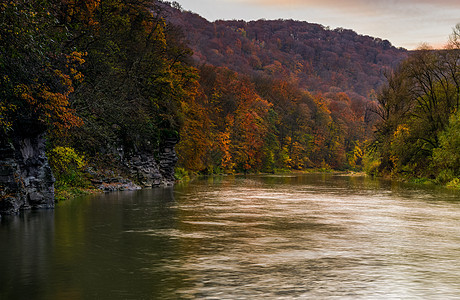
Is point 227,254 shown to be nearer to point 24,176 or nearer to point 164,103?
point 24,176

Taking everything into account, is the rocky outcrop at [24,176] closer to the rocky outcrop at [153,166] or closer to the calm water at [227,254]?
the calm water at [227,254]

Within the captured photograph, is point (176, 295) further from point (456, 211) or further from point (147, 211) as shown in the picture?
point (456, 211)

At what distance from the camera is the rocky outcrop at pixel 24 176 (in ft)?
62.5

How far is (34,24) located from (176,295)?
8.74 meters

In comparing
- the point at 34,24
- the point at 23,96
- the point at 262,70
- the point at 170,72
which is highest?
the point at 262,70

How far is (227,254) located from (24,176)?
1143 centimetres

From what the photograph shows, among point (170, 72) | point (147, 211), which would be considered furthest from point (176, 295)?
point (170, 72)

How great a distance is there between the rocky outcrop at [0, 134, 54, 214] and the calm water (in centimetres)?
77

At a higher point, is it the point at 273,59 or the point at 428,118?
the point at 273,59

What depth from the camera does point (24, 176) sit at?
67.7 ft

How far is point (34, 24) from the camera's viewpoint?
13648mm

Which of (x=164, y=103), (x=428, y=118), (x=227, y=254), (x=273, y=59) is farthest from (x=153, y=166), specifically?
(x=273, y=59)

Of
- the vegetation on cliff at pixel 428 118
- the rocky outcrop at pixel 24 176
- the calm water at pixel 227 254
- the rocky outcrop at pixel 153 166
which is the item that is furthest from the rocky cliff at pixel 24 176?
the vegetation on cliff at pixel 428 118

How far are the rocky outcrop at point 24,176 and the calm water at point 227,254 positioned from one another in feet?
2.52
